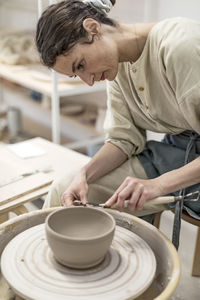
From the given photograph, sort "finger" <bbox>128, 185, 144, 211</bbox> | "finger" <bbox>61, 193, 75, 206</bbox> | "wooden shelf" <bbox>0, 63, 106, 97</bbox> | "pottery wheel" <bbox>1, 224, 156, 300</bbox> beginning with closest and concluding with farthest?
"pottery wheel" <bbox>1, 224, 156, 300</bbox>, "finger" <bbox>128, 185, 144, 211</bbox>, "finger" <bbox>61, 193, 75, 206</bbox>, "wooden shelf" <bbox>0, 63, 106, 97</bbox>

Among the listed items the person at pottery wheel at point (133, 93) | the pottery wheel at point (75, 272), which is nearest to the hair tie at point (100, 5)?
the person at pottery wheel at point (133, 93)

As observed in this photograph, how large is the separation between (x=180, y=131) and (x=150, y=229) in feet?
1.59

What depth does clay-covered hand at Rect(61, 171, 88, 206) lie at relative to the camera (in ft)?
4.21

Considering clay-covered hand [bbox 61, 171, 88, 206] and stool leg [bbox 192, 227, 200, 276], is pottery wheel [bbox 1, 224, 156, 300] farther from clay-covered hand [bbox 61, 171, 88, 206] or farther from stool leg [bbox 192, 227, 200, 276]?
stool leg [bbox 192, 227, 200, 276]

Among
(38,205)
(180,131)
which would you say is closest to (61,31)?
(180,131)

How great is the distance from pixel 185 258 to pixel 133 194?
0.94 meters

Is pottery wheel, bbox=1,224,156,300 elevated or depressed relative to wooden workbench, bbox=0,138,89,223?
elevated

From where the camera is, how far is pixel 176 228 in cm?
136

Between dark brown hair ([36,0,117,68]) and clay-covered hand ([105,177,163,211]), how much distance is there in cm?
45

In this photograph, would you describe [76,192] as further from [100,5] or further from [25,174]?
[100,5]

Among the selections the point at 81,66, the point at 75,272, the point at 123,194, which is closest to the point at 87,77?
the point at 81,66

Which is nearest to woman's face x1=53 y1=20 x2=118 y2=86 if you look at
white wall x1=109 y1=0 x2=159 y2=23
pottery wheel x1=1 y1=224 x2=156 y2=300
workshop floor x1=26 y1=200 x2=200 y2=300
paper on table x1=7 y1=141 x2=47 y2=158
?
pottery wheel x1=1 y1=224 x2=156 y2=300

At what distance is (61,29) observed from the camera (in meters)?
1.16

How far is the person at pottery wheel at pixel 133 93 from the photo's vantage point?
46.4 inches
